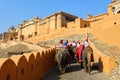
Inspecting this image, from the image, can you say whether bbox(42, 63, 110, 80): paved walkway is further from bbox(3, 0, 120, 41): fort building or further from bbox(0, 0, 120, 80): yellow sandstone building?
bbox(3, 0, 120, 41): fort building

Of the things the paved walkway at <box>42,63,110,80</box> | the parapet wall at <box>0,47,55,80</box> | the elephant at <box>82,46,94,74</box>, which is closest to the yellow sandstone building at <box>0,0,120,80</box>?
the parapet wall at <box>0,47,55,80</box>

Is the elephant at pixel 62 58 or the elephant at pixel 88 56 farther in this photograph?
the elephant at pixel 62 58

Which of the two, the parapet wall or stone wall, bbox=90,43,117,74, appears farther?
stone wall, bbox=90,43,117,74

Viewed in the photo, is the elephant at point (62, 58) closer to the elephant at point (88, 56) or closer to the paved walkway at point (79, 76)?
the paved walkway at point (79, 76)

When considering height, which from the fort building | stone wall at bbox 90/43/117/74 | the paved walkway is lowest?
the paved walkway

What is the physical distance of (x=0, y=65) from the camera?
6.54 m

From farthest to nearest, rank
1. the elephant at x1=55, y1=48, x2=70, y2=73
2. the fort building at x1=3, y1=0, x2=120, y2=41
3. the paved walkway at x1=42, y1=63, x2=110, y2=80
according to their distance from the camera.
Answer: the fort building at x1=3, y1=0, x2=120, y2=41 < the elephant at x1=55, y1=48, x2=70, y2=73 < the paved walkway at x1=42, y1=63, x2=110, y2=80

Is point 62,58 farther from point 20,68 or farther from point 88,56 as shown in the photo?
point 20,68

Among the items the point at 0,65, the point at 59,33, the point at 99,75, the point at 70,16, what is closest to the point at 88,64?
the point at 99,75

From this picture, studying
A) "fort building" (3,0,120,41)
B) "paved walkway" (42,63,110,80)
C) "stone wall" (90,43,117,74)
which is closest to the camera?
"paved walkway" (42,63,110,80)

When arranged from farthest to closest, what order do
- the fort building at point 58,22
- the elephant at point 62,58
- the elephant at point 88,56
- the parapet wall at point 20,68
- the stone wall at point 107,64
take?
the fort building at point 58,22 < the elephant at point 62,58 < the elephant at point 88,56 < the stone wall at point 107,64 < the parapet wall at point 20,68

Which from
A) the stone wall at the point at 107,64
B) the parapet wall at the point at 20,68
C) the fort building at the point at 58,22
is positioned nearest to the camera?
the parapet wall at the point at 20,68

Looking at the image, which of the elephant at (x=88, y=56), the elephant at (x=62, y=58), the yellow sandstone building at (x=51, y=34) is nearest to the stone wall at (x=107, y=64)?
the yellow sandstone building at (x=51, y=34)

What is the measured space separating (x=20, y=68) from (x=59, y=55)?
16.4ft
